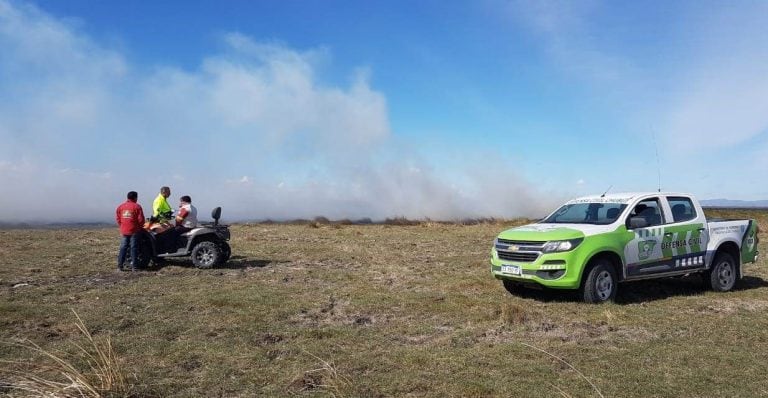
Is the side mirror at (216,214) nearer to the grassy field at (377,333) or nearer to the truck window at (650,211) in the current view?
the grassy field at (377,333)

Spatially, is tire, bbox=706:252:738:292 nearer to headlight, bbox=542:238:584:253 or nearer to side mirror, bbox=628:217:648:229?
side mirror, bbox=628:217:648:229

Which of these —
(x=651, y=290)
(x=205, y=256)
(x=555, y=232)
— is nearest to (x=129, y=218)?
(x=205, y=256)

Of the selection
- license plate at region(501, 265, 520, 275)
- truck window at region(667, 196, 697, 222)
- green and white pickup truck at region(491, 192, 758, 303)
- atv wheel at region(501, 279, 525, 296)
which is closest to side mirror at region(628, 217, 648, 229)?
green and white pickup truck at region(491, 192, 758, 303)

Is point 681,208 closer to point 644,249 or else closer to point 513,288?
point 644,249

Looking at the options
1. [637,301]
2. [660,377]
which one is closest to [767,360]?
[660,377]

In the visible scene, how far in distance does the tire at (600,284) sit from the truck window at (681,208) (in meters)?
1.98

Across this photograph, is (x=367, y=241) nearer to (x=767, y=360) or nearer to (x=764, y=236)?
(x=767, y=360)

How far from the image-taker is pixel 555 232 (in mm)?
8625

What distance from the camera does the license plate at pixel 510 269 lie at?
28.5 ft

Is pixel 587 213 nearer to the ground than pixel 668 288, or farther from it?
farther from it

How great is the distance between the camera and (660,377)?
5258 mm

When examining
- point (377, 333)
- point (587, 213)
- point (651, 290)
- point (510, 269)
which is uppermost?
point (587, 213)

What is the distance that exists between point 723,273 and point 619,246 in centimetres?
294

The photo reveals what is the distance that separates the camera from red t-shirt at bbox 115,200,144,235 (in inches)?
463
